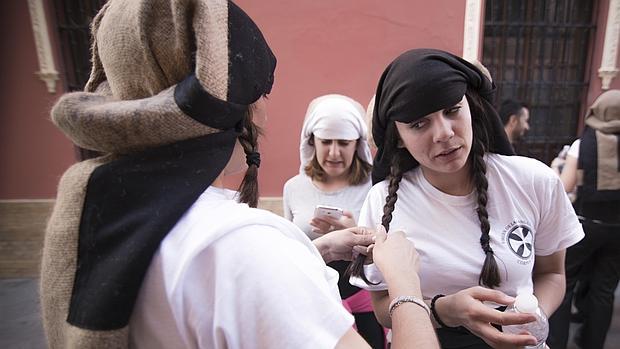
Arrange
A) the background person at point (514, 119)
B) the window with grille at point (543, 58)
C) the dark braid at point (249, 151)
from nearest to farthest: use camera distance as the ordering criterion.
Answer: the dark braid at point (249, 151)
the background person at point (514, 119)
the window with grille at point (543, 58)

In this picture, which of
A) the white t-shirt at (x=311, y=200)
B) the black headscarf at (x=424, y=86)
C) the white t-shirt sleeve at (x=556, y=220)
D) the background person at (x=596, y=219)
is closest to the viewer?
the black headscarf at (x=424, y=86)

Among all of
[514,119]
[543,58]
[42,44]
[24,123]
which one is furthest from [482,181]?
[24,123]

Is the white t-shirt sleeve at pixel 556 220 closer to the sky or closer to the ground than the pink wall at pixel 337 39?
closer to the ground

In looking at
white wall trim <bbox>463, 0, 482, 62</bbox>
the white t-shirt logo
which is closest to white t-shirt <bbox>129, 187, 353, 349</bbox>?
the white t-shirt logo

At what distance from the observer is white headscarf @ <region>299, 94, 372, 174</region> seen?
8.01 feet

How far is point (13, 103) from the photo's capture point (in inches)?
171

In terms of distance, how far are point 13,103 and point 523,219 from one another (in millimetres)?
5240

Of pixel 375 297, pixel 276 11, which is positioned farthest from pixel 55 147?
pixel 375 297

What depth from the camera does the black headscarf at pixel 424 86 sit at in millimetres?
1291

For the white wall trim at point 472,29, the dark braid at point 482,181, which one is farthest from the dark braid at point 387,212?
the white wall trim at point 472,29

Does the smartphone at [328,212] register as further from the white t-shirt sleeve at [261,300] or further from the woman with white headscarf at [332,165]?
the white t-shirt sleeve at [261,300]

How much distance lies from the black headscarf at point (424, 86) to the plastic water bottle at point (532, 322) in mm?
661

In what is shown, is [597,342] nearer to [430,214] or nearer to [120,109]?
[430,214]

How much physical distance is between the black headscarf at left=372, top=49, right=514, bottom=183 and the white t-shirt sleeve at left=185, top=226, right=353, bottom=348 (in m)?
0.87
